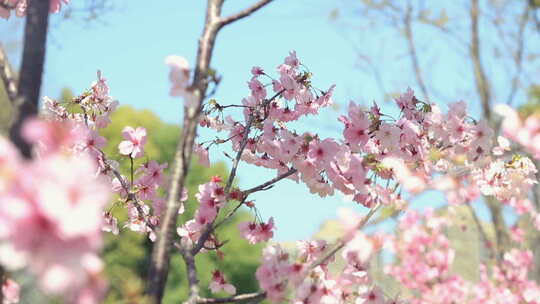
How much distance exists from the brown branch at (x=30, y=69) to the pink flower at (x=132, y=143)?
108cm

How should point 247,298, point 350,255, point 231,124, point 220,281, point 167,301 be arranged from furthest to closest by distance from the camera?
point 167,301 < point 231,124 < point 220,281 < point 350,255 < point 247,298

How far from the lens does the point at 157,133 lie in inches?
648

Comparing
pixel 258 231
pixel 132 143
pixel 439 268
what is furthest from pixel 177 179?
pixel 439 268

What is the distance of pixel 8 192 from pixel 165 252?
0.80m

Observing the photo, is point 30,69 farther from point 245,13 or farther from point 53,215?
point 53,215

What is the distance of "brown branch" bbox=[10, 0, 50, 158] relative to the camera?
5.35ft

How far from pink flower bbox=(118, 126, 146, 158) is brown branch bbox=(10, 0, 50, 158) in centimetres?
108

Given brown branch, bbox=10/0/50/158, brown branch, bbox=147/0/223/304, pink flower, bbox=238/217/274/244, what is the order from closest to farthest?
brown branch, bbox=10/0/50/158 → brown branch, bbox=147/0/223/304 → pink flower, bbox=238/217/274/244

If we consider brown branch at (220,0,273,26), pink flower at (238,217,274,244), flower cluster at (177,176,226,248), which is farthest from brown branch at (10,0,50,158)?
pink flower at (238,217,274,244)

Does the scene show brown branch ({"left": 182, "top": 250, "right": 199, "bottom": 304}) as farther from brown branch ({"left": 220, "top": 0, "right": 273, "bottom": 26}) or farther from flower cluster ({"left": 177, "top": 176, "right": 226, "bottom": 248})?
brown branch ({"left": 220, "top": 0, "right": 273, "bottom": 26})

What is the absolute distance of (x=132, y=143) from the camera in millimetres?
2969

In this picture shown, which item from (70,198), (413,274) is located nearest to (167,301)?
(413,274)

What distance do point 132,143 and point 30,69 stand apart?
3.91 ft

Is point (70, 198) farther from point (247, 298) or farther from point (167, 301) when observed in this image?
point (167, 301)
